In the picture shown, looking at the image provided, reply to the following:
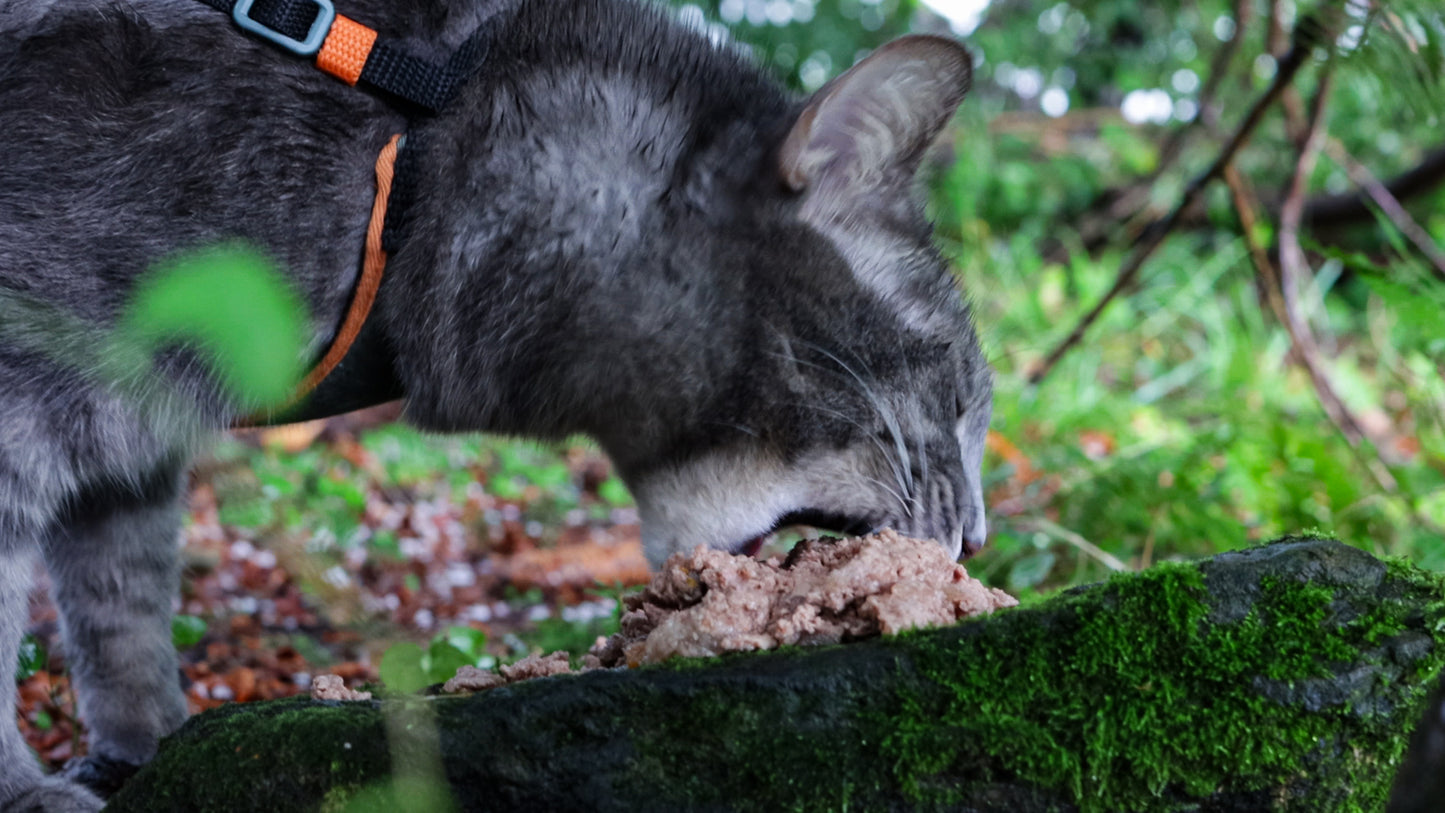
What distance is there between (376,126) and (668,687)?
1.08 metres

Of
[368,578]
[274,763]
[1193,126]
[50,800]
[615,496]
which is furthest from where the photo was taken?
[615,496]

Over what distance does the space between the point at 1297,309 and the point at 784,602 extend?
3404mm

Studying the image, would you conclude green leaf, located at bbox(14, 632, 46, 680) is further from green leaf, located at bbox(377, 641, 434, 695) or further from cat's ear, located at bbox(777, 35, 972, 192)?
cat's ear, located at bbox(777, 35, 972, 192)

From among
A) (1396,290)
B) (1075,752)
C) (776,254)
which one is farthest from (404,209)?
(1396,290)

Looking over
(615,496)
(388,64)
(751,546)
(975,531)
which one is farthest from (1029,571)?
(615,496)

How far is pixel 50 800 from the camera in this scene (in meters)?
1.83

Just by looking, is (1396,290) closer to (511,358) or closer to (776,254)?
(776,254)

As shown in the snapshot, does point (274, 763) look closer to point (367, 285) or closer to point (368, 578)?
point (367, 285)

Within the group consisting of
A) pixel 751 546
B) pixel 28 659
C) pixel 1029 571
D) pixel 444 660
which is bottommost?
pixel 28 659

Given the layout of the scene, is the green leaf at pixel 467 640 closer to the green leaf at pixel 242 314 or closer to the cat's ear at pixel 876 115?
the green leaf at pixel 242 314

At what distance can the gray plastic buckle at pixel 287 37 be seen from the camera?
6.01ft

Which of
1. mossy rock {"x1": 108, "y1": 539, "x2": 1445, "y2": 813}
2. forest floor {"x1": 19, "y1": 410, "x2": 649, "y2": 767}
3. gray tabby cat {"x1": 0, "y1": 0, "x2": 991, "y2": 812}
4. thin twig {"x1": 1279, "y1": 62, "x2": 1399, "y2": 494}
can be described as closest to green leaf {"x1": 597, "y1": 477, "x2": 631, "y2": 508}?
Answer: forest floor {"x1": 19, "y1": 410, "x2": 649, "y2": 767}

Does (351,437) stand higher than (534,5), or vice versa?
(534,5)

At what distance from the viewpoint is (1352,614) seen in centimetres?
139
